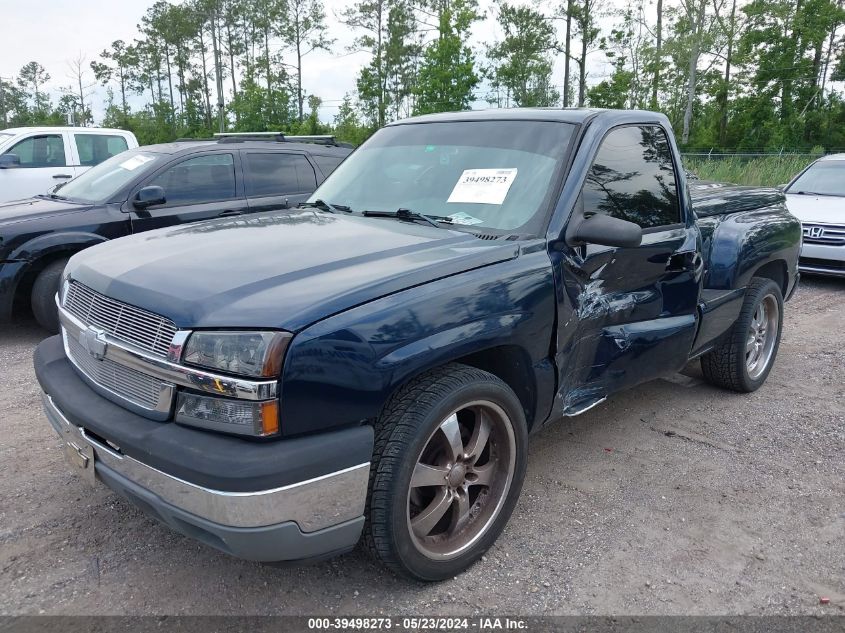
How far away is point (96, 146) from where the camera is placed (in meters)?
10.6

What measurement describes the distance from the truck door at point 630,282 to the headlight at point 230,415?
140cm

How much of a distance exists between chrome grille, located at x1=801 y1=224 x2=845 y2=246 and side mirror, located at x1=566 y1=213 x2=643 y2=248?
22.9 feet

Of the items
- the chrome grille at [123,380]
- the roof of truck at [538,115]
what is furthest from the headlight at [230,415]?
the roof of truck at [538,115]

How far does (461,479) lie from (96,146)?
1009 centimetres

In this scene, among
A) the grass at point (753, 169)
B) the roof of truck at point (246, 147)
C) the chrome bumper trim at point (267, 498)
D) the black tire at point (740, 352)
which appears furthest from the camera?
the grass at point (753, 169)

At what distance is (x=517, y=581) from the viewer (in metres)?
2.71

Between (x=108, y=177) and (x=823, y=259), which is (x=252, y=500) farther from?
(x=823, y=259)

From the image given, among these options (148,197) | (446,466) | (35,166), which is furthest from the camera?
(35,166)

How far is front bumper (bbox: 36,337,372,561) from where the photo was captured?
6.76ft

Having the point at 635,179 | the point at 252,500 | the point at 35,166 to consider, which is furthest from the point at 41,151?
the point at 252,500

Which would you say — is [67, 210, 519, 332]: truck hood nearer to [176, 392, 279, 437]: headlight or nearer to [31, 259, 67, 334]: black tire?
[176, 392, 279, 437]: headlight

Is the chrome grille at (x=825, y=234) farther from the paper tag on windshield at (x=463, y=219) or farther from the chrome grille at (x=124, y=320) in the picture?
the chrome grille at (x=124, y=320)

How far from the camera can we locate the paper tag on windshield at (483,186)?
3.15 meters

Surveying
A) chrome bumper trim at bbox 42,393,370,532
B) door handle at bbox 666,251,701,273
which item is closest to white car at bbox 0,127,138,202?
chrome bumper trim at bbox 42,393,370,532
